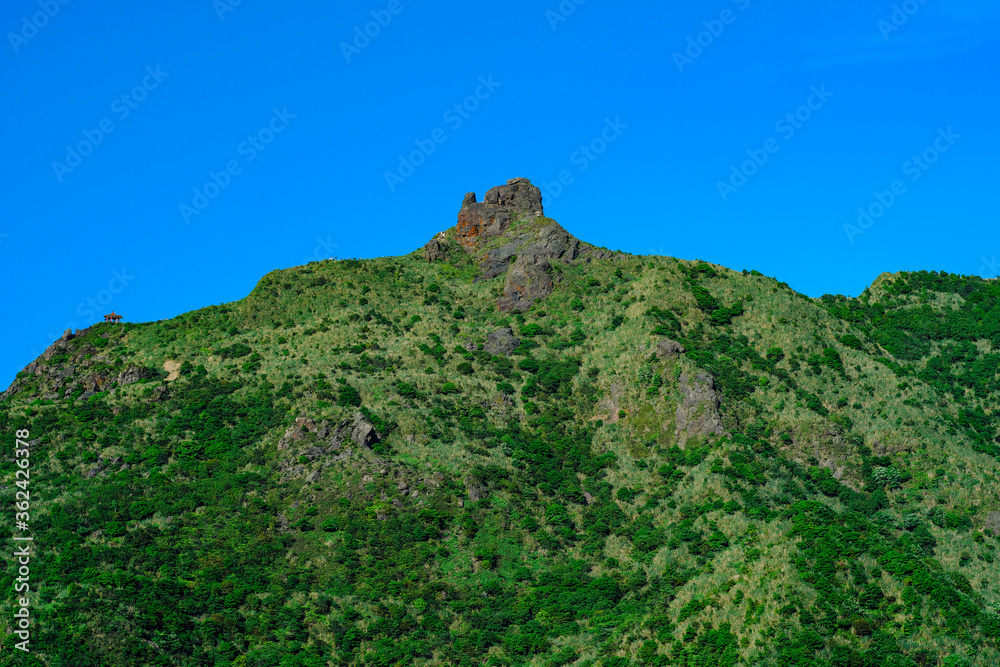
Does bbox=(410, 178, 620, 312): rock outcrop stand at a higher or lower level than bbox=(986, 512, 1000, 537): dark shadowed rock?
higher

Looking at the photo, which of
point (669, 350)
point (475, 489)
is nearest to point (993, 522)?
point (669, 350)

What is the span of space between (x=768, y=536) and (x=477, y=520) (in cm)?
2782

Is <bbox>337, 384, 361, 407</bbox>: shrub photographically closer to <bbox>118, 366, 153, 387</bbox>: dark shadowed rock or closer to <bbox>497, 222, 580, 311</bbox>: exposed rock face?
<bbox>118, 366, 153, 387</bbox>: dark shadowed rock

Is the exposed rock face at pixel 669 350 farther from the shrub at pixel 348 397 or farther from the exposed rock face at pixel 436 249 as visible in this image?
the exposed rock face at pixel 436 249

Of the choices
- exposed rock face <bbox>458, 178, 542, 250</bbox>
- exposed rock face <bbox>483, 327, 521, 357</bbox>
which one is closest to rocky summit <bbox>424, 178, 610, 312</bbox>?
exposed rock face <bbox>458, 178, 542, 250</bbox>

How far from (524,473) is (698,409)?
1962 centimetres

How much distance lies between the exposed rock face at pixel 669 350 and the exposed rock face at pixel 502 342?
19529mm

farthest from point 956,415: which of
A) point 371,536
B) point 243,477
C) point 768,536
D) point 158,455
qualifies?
point 158,455

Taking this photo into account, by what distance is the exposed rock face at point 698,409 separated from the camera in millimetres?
126562

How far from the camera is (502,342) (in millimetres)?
147875

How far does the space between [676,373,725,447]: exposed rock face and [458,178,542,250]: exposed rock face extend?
49656 millimetres

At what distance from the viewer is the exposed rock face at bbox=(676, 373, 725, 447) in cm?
12656

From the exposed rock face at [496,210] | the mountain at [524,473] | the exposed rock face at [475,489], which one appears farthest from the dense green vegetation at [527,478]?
the exposed rock face at [496,210]

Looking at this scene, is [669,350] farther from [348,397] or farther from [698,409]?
[348,397]
